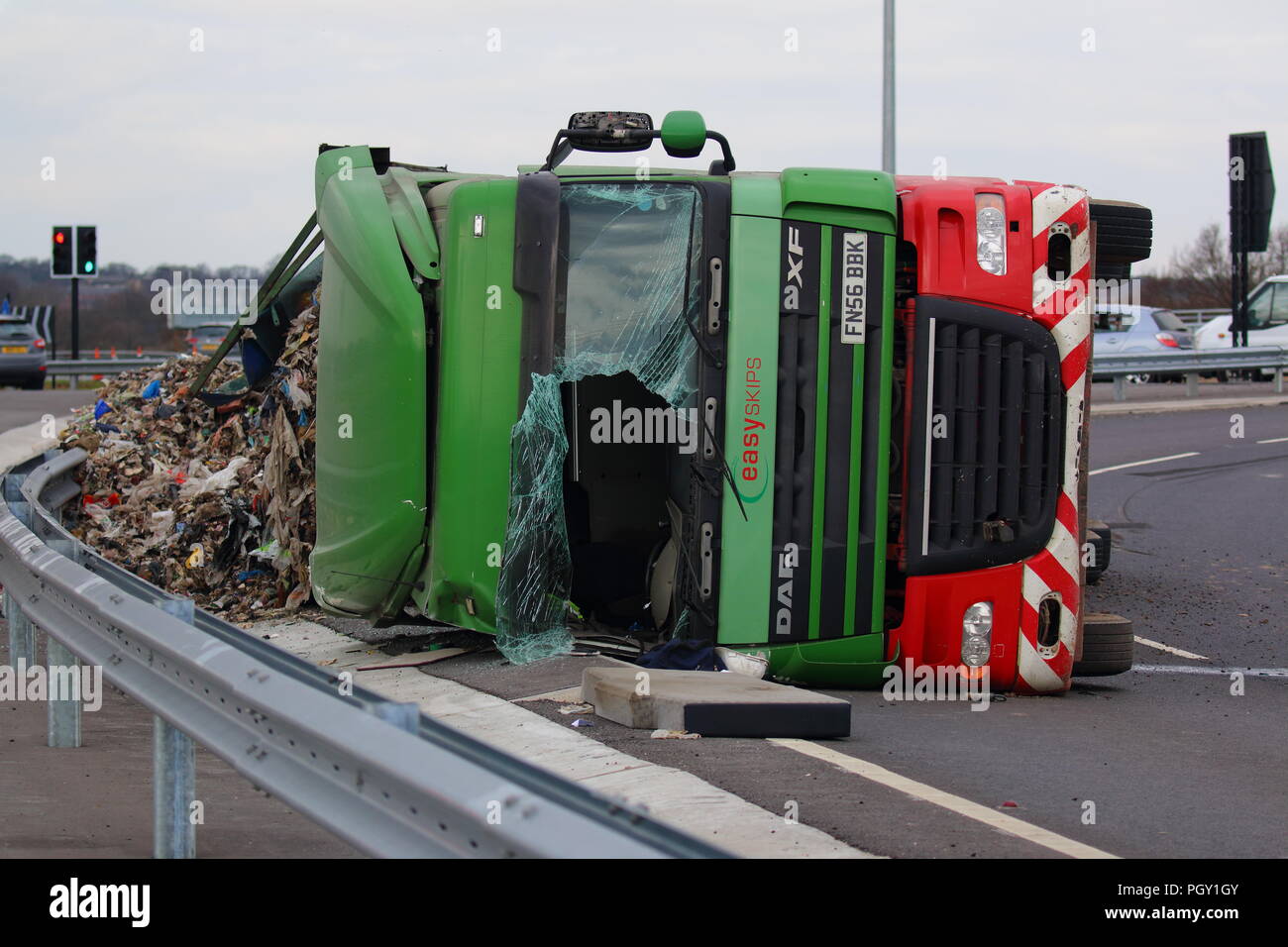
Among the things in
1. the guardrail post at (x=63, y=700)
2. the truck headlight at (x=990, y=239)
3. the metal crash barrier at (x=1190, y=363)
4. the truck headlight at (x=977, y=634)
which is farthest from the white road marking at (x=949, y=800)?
the metal crash barrier at (x=1190, y=363)

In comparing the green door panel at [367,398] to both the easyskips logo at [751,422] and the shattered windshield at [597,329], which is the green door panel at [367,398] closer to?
the shattered windshield at [597,329]

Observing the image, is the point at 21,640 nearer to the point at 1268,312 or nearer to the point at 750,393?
the point at 750,393

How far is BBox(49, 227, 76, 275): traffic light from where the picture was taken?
31.8 meters

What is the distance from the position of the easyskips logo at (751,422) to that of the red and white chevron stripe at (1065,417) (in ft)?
4.71

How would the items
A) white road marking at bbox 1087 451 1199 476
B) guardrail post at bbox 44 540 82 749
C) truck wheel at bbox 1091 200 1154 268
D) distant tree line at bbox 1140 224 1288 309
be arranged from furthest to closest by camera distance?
distant tree line at bbox 1140 224 1288 309 → white road marking at bbox 1087 451 1199 476 → truck wheel at bbox 1091 200 1154 268 → guardrail post at bbox 44 540 82 749

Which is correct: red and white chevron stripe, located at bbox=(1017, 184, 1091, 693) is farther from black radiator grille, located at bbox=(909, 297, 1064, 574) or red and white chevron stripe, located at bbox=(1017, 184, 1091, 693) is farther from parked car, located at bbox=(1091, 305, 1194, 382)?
parked car, located at bbox=(1091, 305, 1194, 382)

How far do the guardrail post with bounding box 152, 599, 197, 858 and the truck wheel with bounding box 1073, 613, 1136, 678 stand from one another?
193 inches

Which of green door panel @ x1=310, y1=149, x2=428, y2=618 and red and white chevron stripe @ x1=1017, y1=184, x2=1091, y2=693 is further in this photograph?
red and white chevron stripe @ x1=1017, y1=184, x2=1091, y2=693

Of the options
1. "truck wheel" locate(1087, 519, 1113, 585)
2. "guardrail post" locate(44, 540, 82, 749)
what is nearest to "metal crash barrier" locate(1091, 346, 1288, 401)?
"truck wheel" locate(1087, 519, 1113, 585)

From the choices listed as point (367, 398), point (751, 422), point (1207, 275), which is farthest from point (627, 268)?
point (1207, 275)

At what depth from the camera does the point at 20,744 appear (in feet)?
20.8

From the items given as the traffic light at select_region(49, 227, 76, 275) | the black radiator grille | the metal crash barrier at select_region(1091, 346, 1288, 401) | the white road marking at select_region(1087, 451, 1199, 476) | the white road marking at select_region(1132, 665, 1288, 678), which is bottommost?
the white road marking at select_region(1132, 665, 1288, 678)

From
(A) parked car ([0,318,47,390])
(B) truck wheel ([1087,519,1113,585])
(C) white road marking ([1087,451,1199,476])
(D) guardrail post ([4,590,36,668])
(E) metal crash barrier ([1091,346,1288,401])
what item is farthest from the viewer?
(A) parked car ([0,318,47,390])
